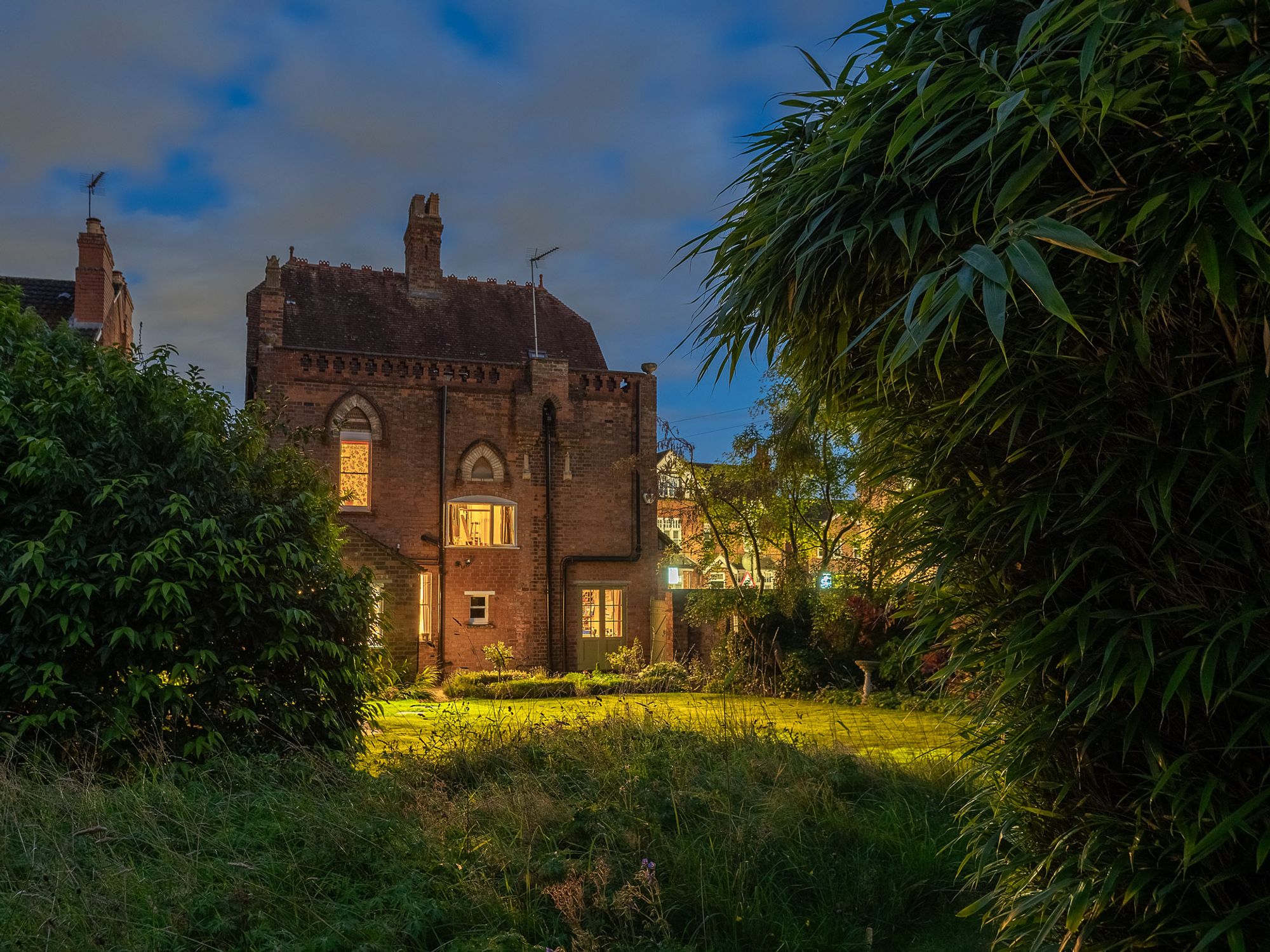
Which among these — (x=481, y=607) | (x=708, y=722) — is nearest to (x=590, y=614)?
(x=481, y=607)

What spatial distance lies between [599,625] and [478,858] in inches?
853

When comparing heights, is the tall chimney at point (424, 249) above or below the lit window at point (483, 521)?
above

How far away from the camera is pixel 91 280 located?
2147cm

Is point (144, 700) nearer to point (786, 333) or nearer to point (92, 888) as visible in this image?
A: point (92, 888)

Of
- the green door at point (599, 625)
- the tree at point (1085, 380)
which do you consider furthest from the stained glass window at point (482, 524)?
the tree at point (1085, 380)

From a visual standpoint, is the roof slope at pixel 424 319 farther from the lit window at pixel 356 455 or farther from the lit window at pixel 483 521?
the lit window at pixel 483 521

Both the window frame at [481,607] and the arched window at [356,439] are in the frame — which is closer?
the arched window at [356,439]

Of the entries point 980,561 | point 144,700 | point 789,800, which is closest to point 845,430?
point 980,561

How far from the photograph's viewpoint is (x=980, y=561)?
400 cm

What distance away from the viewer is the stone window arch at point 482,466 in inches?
1041

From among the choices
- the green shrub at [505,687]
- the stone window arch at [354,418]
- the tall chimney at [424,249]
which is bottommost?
the green shrub at [505,687]

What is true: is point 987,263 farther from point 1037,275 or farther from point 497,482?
point 497,482

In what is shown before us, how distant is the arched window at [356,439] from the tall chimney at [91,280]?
5.74m

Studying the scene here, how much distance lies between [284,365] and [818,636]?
46.6ft
